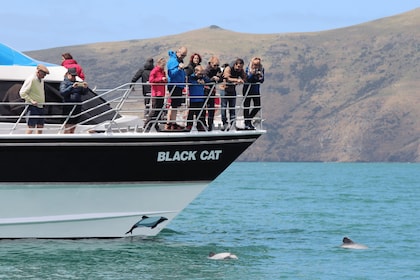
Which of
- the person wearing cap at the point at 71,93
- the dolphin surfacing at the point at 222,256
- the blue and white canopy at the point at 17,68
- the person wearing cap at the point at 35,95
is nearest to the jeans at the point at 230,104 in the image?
the dolphin surfacing at the point at 222,256

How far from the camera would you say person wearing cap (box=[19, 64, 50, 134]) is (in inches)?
682

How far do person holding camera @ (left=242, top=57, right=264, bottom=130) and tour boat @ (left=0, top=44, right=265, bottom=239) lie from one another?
7.8 inches

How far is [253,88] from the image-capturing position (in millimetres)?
18797

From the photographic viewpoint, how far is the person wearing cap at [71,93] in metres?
17.7

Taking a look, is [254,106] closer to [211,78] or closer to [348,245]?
[211,78]

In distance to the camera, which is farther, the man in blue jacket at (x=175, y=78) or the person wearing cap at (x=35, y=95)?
the man in blue jacket at (x=175, y=78)

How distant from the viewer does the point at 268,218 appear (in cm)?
3259

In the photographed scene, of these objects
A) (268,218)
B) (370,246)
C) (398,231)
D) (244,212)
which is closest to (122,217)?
(370,246)

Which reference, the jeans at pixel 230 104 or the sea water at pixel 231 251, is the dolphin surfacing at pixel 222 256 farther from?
the jeans at pixel 230 104

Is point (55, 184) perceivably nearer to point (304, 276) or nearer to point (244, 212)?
point (304, 276)

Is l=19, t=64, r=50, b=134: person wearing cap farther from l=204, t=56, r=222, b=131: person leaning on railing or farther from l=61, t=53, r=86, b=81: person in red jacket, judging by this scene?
l=204, t=56, r=222, b=131: person leaning on railing

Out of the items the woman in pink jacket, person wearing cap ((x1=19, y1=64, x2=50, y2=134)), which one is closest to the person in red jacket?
person wearing cap ((x1=19, y1=64, x2=50, y2=134))

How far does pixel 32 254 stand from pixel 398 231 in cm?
1396

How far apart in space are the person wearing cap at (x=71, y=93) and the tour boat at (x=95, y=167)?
0.14 metres
